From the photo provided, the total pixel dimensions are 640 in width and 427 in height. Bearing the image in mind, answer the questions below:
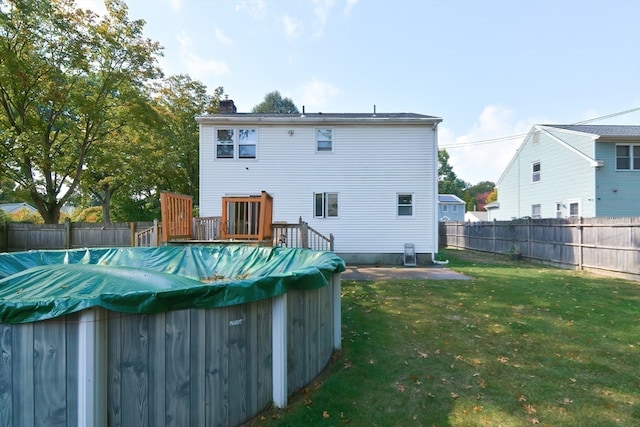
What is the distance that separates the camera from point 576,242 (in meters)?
10.3

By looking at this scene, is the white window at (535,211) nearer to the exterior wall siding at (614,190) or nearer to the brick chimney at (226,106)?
the exterior wall siding at (614,190)

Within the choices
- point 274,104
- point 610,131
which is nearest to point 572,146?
point 610,131

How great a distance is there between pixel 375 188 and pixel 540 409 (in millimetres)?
9750

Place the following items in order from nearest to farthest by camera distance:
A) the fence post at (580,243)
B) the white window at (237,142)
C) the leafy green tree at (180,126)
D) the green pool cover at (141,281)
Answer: the green pool cover at (141,281)
the fence post at (580,243)
the white window at (237,142)
the leafy green tree at (180,126)

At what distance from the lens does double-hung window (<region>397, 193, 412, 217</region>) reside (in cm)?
1221

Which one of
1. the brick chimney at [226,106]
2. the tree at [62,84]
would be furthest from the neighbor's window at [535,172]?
the tree at [62,84]

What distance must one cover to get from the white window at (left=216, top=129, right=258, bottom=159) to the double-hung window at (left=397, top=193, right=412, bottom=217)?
5823mm

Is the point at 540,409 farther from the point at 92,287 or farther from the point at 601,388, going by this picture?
the point at 92,287

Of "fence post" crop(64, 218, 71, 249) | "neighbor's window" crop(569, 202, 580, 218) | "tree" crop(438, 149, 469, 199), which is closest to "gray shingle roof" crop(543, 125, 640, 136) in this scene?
"neighbor's window" crop(569, 202, 580, 218)

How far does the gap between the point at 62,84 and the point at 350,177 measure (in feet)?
40.4

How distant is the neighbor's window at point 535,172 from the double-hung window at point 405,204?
9967 millimetres

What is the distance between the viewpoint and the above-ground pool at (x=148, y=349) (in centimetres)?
209

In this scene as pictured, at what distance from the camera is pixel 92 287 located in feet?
9.70

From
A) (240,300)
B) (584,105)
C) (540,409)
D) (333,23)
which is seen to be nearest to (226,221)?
(240,300)
